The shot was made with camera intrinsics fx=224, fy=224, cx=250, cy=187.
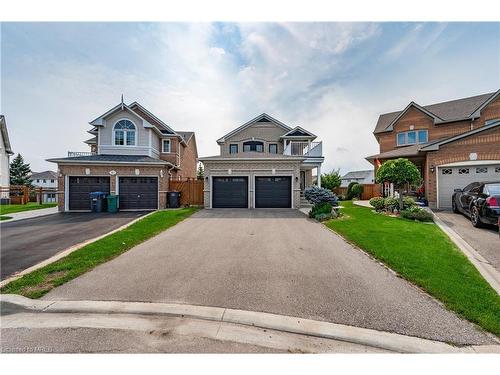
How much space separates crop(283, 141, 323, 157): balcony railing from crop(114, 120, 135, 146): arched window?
1298 cm

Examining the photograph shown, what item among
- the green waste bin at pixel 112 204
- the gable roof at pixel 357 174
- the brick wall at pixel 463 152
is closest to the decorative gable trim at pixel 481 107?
the brick wall at pixel 463 152

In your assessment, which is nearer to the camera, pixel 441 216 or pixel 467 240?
pixel 467 240

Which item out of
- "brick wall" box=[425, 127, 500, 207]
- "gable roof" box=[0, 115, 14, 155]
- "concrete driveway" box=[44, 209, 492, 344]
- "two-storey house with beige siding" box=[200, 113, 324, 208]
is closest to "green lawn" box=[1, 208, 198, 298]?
"concrete driveway" box=[44, 209, 492, 344]

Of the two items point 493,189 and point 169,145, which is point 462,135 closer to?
point 493,189

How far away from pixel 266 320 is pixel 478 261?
563 centimetres

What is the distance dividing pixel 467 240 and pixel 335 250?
4505 millimetres

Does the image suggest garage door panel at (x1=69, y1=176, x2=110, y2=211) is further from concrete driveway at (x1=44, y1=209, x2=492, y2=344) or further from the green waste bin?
concrete driveway at (x1=44, y1=209, x2=492, y2=344)

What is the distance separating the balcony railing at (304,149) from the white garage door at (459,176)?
8083mm

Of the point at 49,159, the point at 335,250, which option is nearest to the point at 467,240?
the point at 335,250

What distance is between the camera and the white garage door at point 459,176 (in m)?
12.3

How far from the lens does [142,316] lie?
3.24m

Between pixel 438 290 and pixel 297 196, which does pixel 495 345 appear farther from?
pixel 297 196

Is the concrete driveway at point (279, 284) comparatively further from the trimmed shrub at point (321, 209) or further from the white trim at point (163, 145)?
the white trim at point (163, 145)

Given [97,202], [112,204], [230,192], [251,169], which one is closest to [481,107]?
[251,169]
